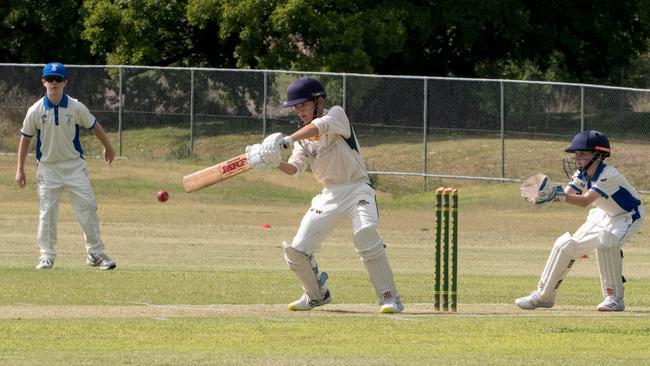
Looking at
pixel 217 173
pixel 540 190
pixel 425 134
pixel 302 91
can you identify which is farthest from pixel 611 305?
pixel 425 134

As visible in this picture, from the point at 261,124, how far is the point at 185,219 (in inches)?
254

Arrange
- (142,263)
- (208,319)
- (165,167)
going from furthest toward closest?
(165,167)
(142,263)
(208,319)

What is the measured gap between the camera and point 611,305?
1156 cm

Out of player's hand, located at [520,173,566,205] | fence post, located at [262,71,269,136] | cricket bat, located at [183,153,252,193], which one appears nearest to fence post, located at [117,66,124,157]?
fence post, located at [262,71,269,136]

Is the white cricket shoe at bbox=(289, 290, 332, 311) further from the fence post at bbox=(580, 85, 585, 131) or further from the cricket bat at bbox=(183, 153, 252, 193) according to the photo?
the fence post at bbox=(580, 85, 585, 131)

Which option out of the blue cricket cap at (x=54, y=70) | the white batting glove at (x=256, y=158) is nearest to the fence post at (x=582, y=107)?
the blue cricket cap at (x=54, y=70)

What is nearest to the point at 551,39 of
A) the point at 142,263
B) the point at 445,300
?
the point at 142,263

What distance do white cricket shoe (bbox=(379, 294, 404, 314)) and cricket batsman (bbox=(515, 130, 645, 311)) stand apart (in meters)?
1.18

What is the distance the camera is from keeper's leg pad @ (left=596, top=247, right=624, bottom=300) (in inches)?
456

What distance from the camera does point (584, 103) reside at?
27.8 m

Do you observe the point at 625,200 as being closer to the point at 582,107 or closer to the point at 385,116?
the point at 582,107

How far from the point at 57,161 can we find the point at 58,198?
358 mm

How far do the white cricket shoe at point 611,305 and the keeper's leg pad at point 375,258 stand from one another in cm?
170

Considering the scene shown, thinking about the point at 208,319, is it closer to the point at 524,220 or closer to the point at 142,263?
the point at 142,263
